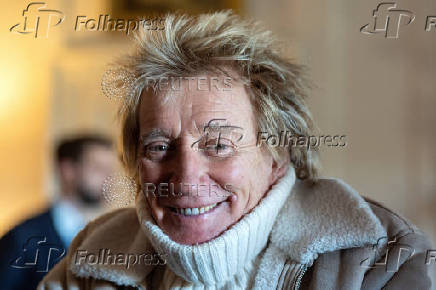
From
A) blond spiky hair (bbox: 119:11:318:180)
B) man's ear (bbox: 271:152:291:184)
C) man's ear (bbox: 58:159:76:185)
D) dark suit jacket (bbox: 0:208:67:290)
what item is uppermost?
blond spiky hair (bbox: 119:11:318:180)

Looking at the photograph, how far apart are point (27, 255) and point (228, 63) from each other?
0.59 metres

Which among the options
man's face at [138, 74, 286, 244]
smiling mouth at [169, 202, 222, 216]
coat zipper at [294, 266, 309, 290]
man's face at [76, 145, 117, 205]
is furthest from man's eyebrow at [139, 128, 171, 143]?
man's face at [76, 145, 117, 205]

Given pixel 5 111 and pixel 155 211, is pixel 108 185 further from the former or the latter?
pixel 5 111

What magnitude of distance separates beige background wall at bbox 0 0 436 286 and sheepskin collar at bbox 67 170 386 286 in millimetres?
240

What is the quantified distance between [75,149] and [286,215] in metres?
1.05

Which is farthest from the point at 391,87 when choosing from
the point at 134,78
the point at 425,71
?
the point at 134,78

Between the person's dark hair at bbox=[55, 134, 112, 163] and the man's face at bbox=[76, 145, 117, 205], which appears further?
the person's dark hair at bbox=[55, 134, 112, 163]

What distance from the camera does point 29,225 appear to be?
3.72 feet

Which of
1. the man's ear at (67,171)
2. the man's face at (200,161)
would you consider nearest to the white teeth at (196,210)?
the man's face at (200,161)

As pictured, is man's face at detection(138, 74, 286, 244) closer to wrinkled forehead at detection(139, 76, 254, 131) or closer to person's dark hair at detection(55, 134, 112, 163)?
wrinkled forehead at detection(139, 76, 254, 131)

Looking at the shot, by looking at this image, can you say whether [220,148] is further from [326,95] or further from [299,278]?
[326,95]

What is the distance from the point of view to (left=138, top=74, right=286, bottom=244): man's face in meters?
0.67

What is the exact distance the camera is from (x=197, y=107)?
26.5 inches

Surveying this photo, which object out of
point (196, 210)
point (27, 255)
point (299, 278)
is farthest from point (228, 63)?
point (27, 255)
